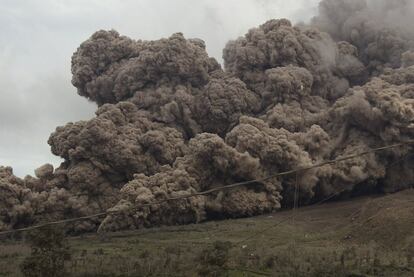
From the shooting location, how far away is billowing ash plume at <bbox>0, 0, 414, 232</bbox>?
40.5 m

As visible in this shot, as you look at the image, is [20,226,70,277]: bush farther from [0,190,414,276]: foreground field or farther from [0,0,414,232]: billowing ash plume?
[0,0,414,232]: billowing ash plume

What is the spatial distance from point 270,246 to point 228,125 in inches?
636

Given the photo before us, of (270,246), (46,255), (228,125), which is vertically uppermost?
(228,125)

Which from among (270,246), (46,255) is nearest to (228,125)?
(270,246)

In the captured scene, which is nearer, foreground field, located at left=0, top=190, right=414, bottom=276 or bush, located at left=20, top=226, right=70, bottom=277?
bush, located at left=20, top=226, right=70, bottom=277

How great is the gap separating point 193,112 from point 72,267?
68.1 feet

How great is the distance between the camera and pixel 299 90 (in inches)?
1861

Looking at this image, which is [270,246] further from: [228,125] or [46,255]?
[228,125]

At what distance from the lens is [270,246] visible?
34.0 metres

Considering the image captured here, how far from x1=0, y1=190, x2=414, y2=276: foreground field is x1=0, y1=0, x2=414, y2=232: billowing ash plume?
74.9 inches

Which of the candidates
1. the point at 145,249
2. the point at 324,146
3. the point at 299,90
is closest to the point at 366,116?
the point at 324,146

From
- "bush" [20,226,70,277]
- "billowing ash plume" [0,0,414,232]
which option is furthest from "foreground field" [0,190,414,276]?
"billowing ash plume" [0,0,414,232]

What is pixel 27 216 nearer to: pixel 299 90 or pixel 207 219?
pixel 207 219

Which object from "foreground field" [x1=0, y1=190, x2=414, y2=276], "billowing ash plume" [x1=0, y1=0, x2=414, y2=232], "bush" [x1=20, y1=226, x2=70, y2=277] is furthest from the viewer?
"billowing ash plume" [x1=0, y1=0, x2=414, y2=232]
